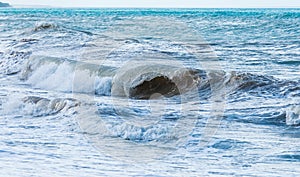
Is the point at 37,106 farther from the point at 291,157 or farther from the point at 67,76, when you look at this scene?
the point at 291,157

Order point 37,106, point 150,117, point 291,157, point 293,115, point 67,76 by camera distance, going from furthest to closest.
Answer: point 67,76 → point 37,106 → point 150,117 → point 293,115 → point 291,157

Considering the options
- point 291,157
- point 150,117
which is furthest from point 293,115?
point 291,157

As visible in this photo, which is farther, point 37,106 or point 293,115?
point 37,106

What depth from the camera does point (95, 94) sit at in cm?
1024

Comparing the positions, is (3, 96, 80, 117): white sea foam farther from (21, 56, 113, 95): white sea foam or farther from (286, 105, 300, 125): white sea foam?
(286, 105, 300, 125): white sea foam

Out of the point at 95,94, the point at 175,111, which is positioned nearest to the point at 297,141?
the point at 175,111

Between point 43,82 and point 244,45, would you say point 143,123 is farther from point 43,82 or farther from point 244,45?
point 244,45

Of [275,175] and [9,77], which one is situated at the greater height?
[275,175]

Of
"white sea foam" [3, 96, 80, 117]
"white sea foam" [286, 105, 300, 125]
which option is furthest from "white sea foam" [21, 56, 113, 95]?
"white sea foam" [286, 105, 300, 125]

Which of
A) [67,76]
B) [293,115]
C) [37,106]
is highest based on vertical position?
[293,115]

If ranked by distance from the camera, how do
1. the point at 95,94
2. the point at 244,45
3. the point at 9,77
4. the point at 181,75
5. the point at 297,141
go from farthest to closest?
the point at 244,45, the point at 9,77, the point at 181,75, the point at 95,94, the point at 297,141

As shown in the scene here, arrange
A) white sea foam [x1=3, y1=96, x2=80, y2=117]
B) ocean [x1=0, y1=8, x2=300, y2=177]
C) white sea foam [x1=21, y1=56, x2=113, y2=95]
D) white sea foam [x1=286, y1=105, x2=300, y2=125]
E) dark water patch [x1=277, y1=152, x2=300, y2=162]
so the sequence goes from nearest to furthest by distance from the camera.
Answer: ocean [x1=0, y1=8, x2=300, y2=177]
dark water patch [x1=277, y1=152, x2=300, y2=162]
white sea foam [x1=286, y1=105, x2=300, y2=125]
white sea foam [x1=3, y1=96, x2=80, y2=117]
white sea foam [x1=21, y1=56, x2=113, y2=95]

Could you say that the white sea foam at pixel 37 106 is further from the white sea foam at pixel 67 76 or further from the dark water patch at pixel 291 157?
the dark water patch at pixel 291 157

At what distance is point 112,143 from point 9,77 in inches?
318
